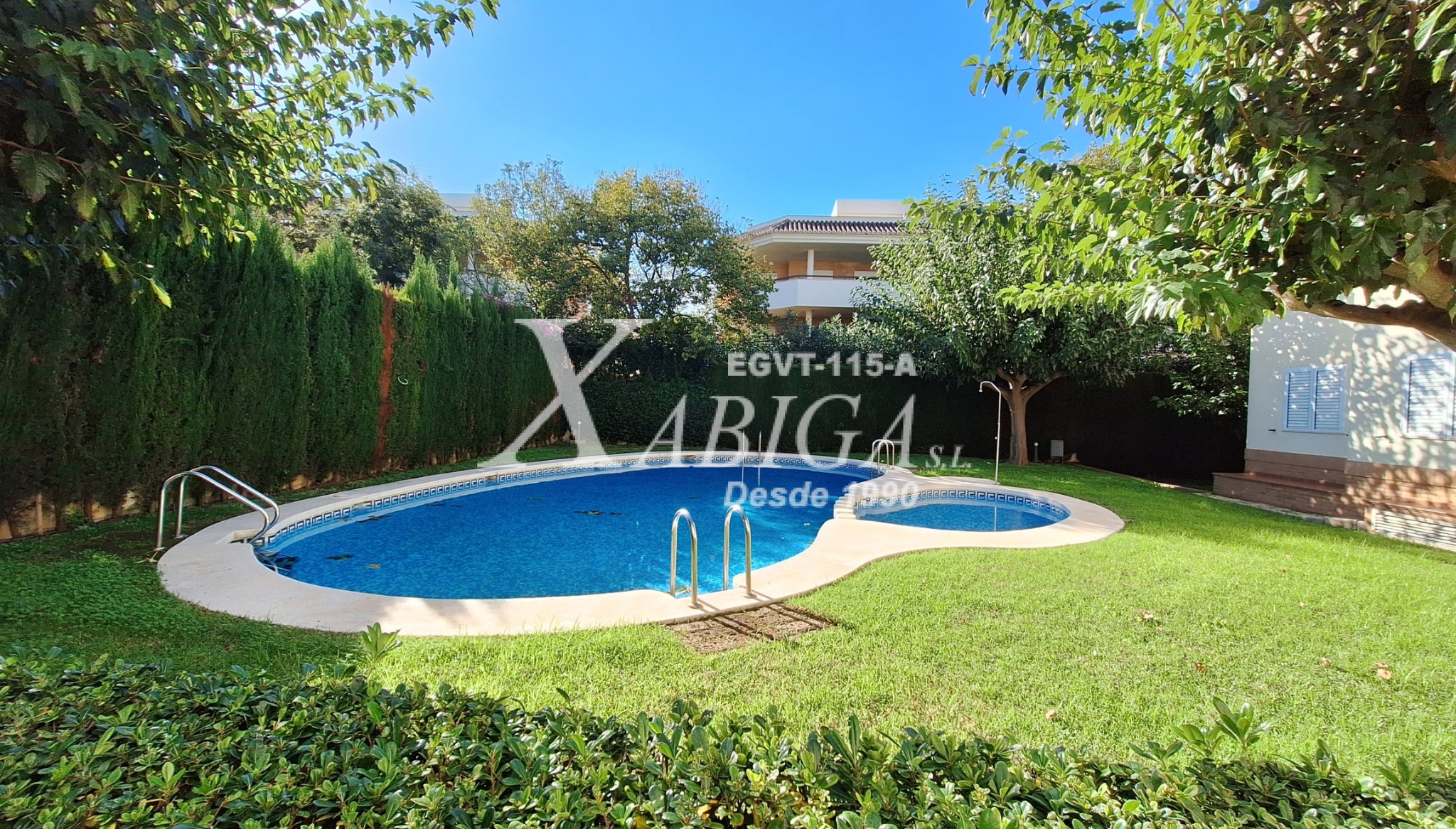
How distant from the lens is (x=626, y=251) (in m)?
19.6

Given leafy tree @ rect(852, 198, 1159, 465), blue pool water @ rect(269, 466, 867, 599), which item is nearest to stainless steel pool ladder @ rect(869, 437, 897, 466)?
blue pool water @ rect(269, 466, 867, 599)

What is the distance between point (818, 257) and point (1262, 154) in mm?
28309

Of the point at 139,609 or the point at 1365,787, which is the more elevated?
the point at 1365,787

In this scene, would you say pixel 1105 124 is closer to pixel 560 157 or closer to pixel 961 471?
pixel 961 471

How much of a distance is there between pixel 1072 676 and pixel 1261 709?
0.96m

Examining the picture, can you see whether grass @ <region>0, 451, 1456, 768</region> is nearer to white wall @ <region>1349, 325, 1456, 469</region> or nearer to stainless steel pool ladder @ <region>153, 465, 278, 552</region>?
stainless steel pool ladder @ <region>153, 465, 278, 552</region>

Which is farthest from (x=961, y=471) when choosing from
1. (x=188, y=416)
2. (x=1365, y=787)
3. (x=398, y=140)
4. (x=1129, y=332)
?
(x=398, y=140)

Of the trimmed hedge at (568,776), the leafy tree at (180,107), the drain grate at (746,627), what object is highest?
the leafy tree at (180,107)

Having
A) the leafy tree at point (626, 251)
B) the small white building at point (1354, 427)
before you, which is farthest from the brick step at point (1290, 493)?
the leafy tree at point (626, 251)

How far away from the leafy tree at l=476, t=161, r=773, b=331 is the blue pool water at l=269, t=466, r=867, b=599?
292 inches

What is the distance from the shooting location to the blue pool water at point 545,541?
7336mm

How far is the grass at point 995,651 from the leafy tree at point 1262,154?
221 cm

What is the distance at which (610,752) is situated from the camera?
2023 millimetres

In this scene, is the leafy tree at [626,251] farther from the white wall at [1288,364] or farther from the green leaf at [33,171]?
the green leaf at [33,171]
